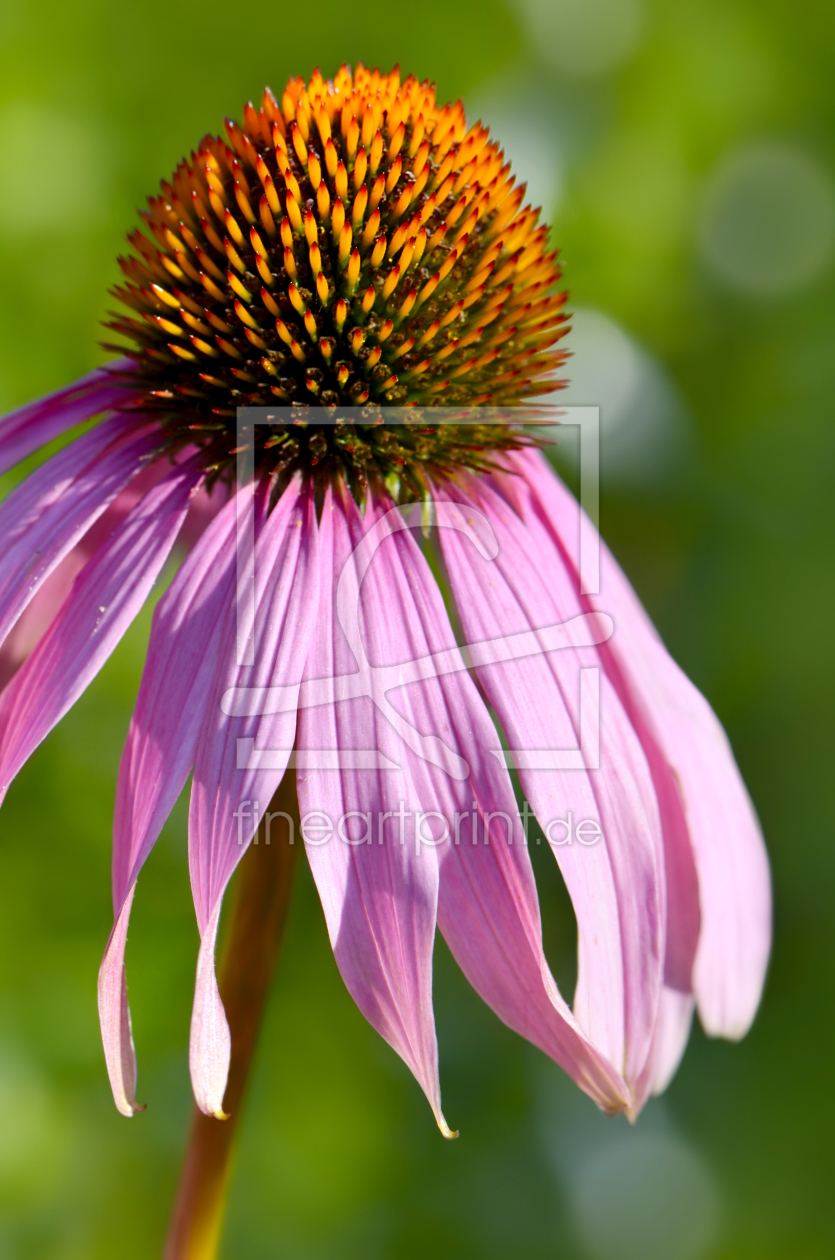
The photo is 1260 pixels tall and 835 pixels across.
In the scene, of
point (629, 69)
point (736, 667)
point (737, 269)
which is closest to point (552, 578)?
point (736, 667)

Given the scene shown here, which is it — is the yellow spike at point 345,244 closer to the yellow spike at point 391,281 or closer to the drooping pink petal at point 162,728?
the yellow spike at point 391,281

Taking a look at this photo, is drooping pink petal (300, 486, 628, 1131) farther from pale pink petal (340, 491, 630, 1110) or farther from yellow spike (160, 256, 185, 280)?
yellow spike (160, 256, 185, 280)

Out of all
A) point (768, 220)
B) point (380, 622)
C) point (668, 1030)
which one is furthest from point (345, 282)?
point (768, 220)

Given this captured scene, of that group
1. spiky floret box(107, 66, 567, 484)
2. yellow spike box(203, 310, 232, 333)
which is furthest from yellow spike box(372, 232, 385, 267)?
yellow spike box(203, 310, 232, 333)

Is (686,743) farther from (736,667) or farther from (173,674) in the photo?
(736,667)

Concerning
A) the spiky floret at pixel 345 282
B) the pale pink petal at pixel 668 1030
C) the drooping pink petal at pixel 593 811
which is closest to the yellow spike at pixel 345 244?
the spiky floret at pixel 345 282
